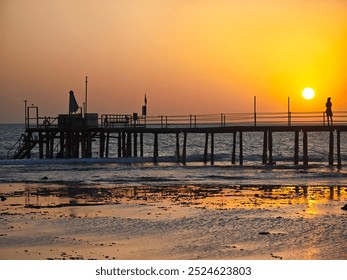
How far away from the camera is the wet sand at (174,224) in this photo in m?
16.6

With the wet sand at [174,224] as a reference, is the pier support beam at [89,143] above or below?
above

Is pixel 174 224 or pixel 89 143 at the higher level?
pixel 89 143

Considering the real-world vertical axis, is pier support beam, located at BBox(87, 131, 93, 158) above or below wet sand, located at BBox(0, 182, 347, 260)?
above

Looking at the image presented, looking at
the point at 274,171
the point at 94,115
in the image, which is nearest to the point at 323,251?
the point at 274,171

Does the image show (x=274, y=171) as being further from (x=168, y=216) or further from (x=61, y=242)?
(x=61, y=242)

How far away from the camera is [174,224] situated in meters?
20.2

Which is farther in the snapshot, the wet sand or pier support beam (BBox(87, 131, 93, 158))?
pier support beam (BBox(87, 131, 93, 158))

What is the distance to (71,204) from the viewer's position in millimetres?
24828

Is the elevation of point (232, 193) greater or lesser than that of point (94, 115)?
lesser

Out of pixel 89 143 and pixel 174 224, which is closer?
pixel 174 224

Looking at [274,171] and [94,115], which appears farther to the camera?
[94,115]

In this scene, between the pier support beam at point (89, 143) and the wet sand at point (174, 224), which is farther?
the pier support beam at point (89, 143)

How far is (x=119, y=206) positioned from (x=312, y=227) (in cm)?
702

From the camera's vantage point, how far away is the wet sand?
1662 cm
